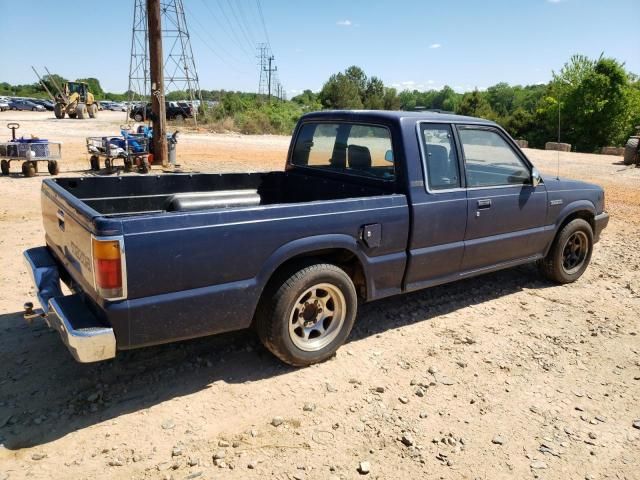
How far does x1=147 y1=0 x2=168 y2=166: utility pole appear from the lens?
12.6 meters

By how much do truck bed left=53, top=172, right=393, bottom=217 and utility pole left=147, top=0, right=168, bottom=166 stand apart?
8.72 metres

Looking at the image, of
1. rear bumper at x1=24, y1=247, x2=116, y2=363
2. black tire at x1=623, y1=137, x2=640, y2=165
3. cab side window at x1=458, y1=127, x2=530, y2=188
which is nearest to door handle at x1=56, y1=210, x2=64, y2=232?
rear bumper at x1=24, y1=247, x2=116, y2=363

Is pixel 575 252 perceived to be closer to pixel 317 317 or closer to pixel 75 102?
pixel 317 317

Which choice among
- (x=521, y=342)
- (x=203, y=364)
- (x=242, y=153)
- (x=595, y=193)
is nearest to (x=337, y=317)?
(x=203, y=364)

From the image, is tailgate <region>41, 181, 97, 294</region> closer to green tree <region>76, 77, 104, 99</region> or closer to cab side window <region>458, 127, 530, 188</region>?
cab side window <region>458, 127, 530, 188</region>

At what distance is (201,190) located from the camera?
15.9ft

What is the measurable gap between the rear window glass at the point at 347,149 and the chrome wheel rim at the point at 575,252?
273 cm

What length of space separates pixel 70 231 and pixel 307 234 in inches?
60.3

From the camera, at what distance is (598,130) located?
4266cm

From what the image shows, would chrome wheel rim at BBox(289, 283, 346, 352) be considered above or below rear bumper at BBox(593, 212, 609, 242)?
below

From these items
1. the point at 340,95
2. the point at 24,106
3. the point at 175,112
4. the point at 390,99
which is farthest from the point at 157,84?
the point at 390,99

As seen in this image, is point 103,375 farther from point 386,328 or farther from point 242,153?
point 242,153

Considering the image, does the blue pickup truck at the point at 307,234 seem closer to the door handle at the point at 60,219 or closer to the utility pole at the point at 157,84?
the door handle at the point at 60,219

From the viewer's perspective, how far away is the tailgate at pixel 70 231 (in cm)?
288
